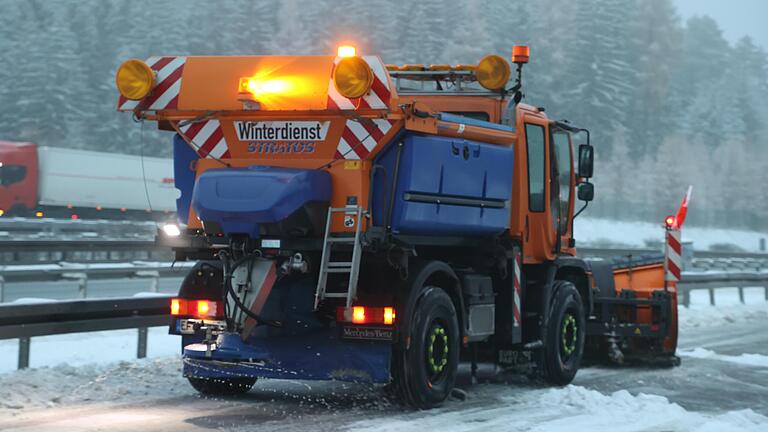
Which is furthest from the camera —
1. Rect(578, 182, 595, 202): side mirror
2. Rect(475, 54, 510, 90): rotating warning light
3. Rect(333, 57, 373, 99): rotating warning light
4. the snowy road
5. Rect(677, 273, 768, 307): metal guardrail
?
Rect(677, 273, 768, 307): metal guardrail

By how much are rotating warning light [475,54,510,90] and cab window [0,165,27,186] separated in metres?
38.7

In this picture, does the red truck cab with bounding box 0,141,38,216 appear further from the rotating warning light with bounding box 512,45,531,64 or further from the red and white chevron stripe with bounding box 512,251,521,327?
the red and white chevron stripe with bounding box 512,251,521,327

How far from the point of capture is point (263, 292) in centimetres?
913

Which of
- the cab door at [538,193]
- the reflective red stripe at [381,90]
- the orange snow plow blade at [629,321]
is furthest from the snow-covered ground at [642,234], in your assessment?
the reflective red stripe at [381,90]

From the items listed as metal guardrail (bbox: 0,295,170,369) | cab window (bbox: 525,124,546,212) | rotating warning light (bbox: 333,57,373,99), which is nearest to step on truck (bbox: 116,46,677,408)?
rotating warning light (bbox: 333,57,373,99)

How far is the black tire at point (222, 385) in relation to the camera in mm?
10273

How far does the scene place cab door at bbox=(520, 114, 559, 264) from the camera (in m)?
11.5

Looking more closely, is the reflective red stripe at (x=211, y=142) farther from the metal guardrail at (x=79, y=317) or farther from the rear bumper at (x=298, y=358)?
the metal guardrail at (x=79, y=317)

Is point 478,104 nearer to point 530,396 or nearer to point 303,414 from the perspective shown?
point 530,396

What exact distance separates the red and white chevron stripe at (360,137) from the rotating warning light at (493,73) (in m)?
2.32

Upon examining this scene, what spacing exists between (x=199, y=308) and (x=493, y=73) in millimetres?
3514

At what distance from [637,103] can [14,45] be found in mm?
42239

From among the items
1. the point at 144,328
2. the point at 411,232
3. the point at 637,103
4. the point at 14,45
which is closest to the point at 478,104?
the point at 411,232

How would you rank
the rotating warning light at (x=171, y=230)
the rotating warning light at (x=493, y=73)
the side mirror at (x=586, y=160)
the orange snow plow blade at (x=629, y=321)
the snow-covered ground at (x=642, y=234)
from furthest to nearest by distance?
the snow-covered ground at (x=642, y=234)
the orange snow plow blade at (x=629, y=321)
the side mirror at (x=586, y=160)
the rotating warning light at (x=493, y=73)
the rotating warning light at (x=171, y=230)
